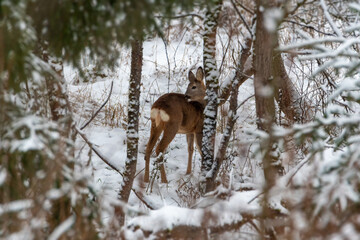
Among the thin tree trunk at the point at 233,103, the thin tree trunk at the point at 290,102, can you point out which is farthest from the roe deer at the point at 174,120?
the thin tree trunk at the point at 233,103

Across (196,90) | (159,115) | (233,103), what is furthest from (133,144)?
(196,90)

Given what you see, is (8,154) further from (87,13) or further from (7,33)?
(87,13)

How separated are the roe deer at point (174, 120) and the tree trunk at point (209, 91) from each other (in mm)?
1509

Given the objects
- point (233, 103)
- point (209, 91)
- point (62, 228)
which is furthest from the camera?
point (209, 91)

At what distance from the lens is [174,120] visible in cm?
793

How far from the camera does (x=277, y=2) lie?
13.3 feet

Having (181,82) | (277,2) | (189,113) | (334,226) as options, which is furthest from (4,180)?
(181,82)

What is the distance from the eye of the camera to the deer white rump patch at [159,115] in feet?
25.4

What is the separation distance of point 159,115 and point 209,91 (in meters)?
2.19

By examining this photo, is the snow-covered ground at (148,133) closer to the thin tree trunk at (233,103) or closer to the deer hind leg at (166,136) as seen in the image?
the thin tree trunk at (233,103)

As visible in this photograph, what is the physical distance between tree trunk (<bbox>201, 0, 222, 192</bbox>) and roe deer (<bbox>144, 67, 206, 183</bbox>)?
4.95ft

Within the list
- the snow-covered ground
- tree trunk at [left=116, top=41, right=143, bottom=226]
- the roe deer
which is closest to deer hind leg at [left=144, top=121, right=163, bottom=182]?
the roe deer

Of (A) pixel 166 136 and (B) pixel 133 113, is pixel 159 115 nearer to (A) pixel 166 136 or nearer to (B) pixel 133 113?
(A) pixel 166 136

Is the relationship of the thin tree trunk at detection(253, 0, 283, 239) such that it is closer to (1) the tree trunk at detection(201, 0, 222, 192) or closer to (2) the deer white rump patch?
(1) the tree trunk at detection(201, 0, 222, 192)
